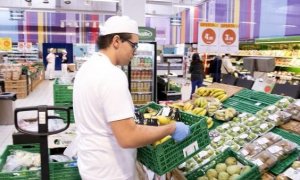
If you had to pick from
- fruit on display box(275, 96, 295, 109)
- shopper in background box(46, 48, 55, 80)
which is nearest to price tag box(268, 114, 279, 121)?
fruit on display box(275, 96, 295, 109)

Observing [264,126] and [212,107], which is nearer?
[264,126]

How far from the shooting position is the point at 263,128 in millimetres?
3021

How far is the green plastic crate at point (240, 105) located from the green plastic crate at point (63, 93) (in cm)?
229

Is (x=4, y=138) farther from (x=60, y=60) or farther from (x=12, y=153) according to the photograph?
(x=60, y=60)

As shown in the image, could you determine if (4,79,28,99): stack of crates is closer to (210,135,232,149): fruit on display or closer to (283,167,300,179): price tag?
(210,135,232,149): fruit on display

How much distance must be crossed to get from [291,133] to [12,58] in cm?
1970

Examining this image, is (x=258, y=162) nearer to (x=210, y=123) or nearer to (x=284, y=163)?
(x=284, y=163)

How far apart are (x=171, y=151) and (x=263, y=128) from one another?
4.55 feet

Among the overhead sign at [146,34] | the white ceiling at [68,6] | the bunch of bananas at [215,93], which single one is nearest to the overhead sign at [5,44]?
the white ceiling at [68,6]

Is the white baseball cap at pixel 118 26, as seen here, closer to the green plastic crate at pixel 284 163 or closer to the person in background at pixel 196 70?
the green plastic crate at pixel 284 163

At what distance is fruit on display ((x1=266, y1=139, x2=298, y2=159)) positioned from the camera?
2590mm

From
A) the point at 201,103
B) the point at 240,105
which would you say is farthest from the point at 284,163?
the point at 201,103

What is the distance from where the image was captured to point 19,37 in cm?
2347

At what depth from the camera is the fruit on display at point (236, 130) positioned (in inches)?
121
